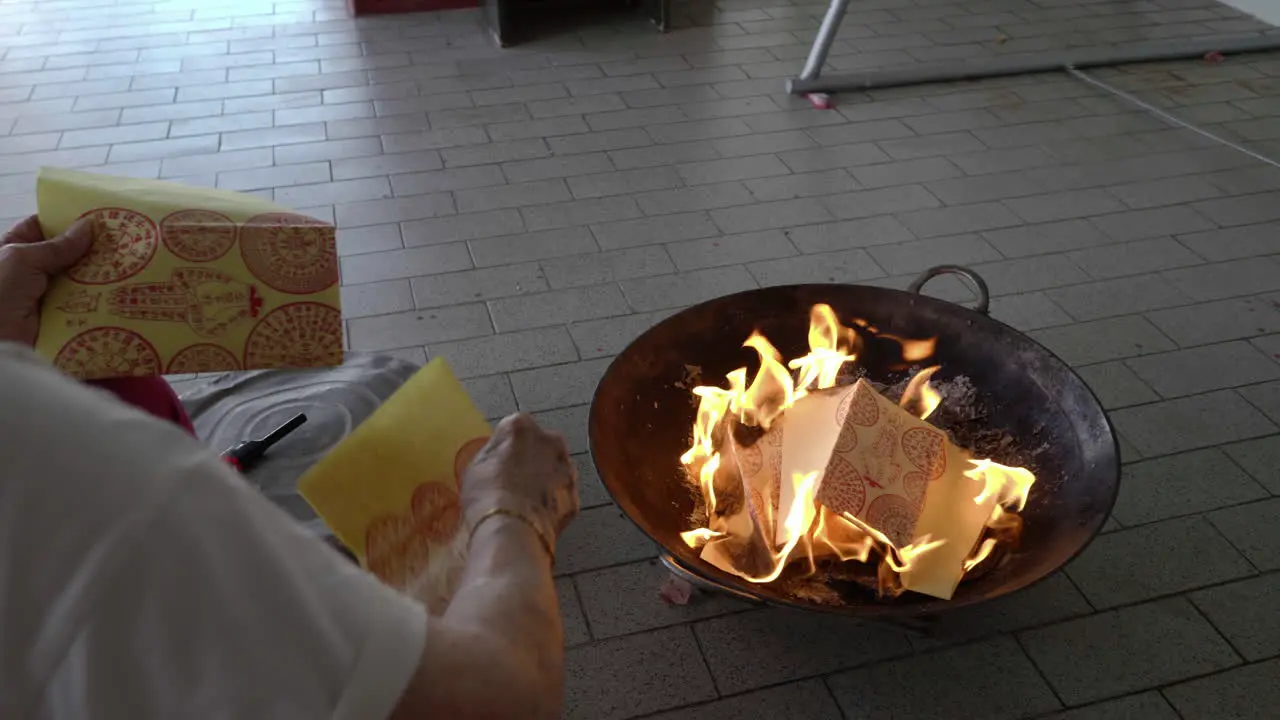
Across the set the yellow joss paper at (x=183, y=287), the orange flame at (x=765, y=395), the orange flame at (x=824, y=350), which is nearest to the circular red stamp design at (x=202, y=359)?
the yellow joss paper at (x=183, y=287)

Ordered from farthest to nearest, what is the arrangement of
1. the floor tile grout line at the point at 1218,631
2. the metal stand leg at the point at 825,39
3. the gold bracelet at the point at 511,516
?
1. the metal stand leg at the point at 825,39
2. the floor tile grout line at the point at 1218,631
3. the gold bracelet at the point at 511,516

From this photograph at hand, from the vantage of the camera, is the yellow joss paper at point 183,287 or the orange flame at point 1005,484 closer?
the yellow joss paper at point 183,287

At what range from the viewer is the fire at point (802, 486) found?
4.55ft

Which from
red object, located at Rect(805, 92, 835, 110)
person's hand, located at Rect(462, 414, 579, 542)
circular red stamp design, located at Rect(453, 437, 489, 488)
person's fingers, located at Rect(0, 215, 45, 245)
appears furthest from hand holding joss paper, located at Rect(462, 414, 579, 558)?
red object, located at Rect(805, 92, 835, 110)

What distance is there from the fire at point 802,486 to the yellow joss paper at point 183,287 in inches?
23.9

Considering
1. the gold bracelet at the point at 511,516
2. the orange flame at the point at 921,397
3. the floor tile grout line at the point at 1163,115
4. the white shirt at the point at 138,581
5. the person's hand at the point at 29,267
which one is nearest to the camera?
the white shirt at the point at 138,581

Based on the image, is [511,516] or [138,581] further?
[511,516]

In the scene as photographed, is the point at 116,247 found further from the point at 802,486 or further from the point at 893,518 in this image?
the point at 893,518

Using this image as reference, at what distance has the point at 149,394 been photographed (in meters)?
1.46

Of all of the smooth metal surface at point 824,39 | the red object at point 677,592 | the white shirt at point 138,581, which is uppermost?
the white shirt at point 138,581

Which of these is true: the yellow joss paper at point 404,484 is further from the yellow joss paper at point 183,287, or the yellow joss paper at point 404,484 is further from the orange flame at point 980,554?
the orange flame at point 980,554

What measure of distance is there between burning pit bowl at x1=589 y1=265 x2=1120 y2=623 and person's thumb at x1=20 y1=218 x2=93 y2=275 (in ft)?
2.28

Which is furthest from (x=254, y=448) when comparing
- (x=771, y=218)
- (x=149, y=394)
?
(x=771, y=218)

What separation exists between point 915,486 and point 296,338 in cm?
87
